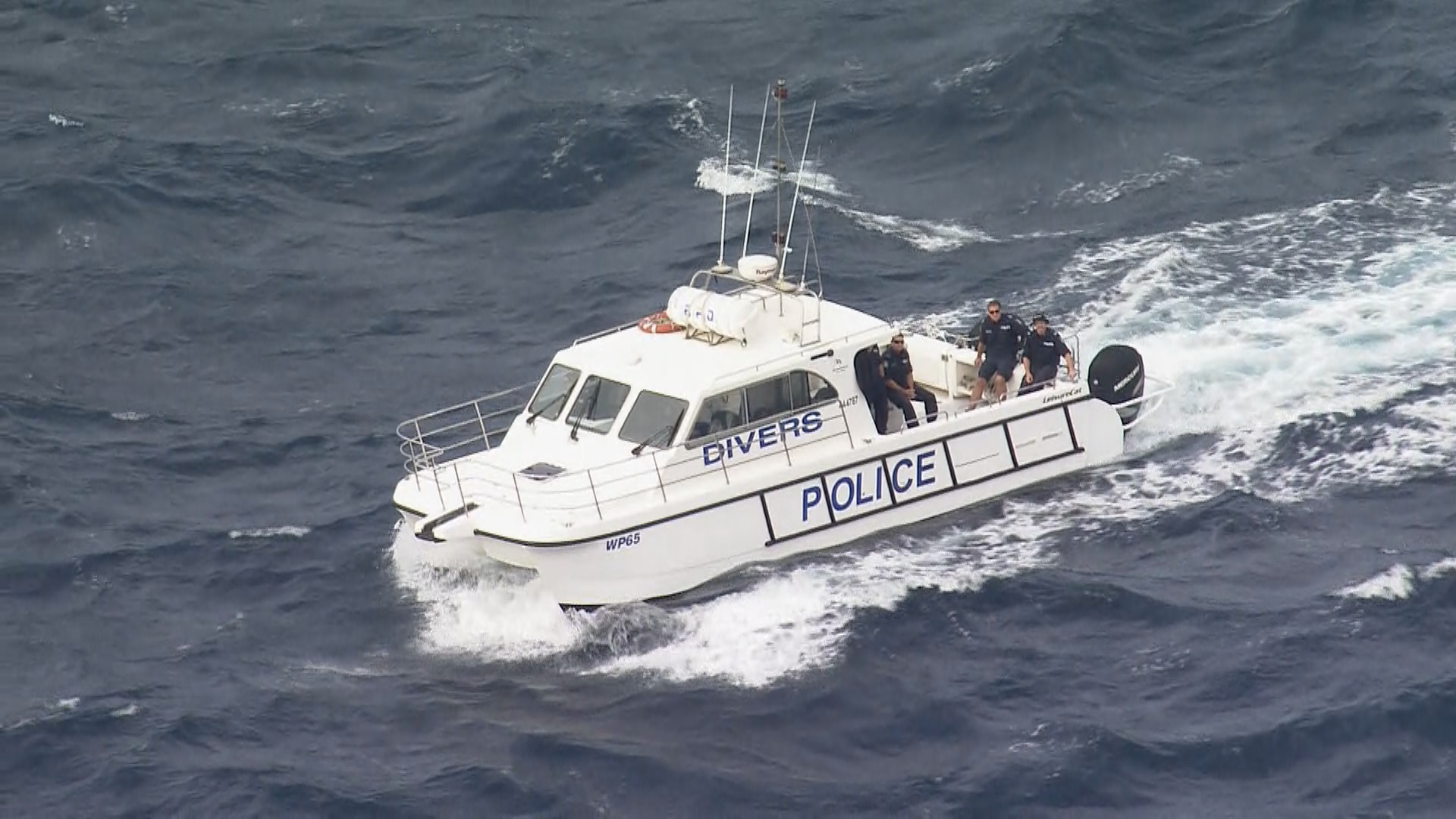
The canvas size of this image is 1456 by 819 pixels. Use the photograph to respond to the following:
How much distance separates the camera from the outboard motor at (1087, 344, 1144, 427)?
88.5ft

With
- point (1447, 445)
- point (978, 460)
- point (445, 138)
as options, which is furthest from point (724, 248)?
point (1447, 445)

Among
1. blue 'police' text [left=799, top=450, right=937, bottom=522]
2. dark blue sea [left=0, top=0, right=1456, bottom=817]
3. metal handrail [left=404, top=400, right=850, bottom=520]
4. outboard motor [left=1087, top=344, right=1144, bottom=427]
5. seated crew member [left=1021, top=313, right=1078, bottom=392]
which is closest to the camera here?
dark blue sea [left=0, top=0, right=1456, bottom=817]

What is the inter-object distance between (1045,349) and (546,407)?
607cm

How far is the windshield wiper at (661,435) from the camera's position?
24609 millimetres

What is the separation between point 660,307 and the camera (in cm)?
3097

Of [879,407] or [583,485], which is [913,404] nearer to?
[879,407]

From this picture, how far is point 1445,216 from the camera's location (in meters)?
31.9

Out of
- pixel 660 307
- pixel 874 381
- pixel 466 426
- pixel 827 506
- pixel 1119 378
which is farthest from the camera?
pixel 660 307

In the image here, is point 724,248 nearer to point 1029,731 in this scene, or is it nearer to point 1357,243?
point 1357,243

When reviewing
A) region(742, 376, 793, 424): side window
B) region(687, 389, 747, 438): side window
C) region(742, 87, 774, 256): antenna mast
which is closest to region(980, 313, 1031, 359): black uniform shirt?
region(742, 376, 793, 424): side window

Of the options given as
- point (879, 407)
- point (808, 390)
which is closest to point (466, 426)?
point (808, 390)

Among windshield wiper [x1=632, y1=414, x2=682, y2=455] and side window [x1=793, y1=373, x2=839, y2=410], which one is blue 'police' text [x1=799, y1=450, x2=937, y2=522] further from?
windshield wiper [x1=632, y1=414, x2=682, y2=455]

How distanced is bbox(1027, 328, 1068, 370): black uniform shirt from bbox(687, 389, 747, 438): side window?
13.0 feet

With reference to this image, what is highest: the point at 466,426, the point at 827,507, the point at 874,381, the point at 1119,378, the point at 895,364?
the point at 466,426
